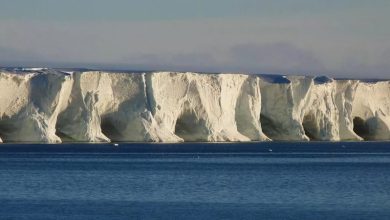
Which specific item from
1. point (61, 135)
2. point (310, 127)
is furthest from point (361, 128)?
point (61, 135)

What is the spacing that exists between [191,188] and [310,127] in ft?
134

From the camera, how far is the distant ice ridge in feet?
210

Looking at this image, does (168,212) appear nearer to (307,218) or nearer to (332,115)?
(307,218)

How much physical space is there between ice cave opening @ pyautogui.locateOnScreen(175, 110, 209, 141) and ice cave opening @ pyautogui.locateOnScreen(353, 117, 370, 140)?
15266 mm

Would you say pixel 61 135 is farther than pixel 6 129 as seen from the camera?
Yes

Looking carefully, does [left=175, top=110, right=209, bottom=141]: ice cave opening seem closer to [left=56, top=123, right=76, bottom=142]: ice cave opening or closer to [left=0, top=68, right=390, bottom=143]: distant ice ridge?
[left=0, top=68, right=390, bottom=143]: distant ice ridge

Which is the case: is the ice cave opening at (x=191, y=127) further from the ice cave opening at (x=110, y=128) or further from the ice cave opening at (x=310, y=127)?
the ice cave opening at (x=310, y=127)

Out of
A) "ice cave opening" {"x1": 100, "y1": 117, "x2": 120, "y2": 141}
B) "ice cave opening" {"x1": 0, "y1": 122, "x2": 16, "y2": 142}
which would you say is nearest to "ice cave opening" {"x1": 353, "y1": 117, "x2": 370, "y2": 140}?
"ice cave opening" {"x1": 100, "y1": 117, "x2": 120, "y2": 141}

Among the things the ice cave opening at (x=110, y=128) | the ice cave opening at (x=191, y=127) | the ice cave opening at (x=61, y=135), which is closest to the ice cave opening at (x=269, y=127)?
the ice cave opening at (x=191, y=127)

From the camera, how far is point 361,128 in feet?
269

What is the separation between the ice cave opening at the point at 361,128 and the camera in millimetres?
80938

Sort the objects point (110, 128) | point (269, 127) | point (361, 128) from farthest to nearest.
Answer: point (361, 128)
point (269, 127)
point (110, 128)

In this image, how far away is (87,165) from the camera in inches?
2030

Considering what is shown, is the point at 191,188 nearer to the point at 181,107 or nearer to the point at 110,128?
the point at 181,107
